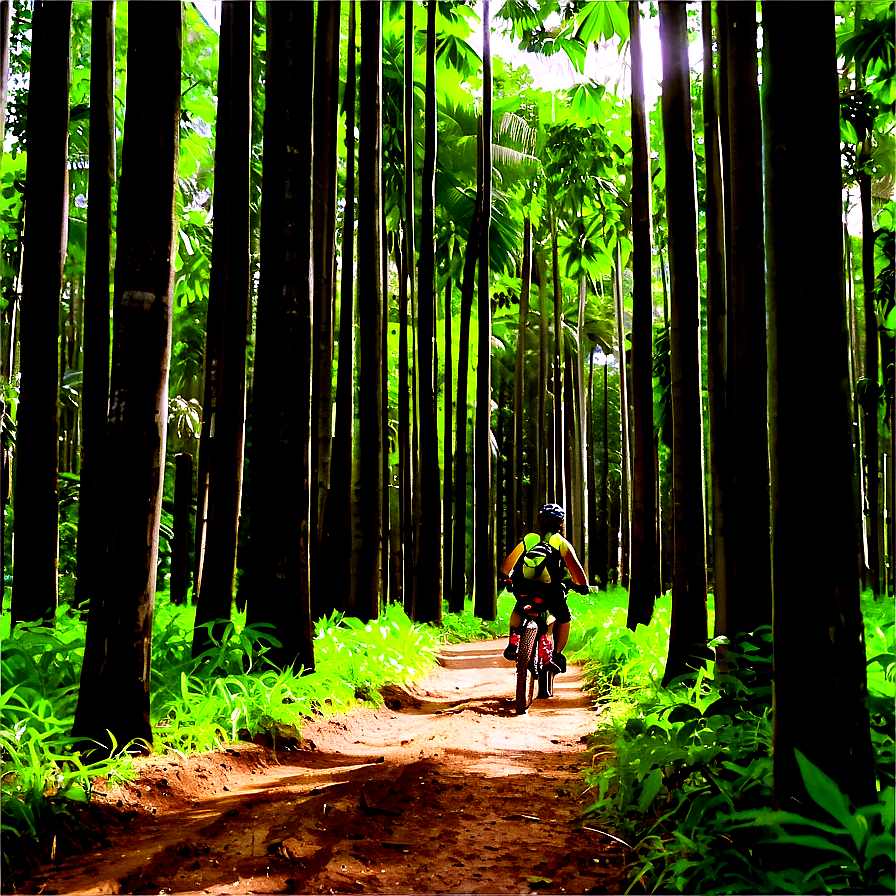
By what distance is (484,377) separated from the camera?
1441cm

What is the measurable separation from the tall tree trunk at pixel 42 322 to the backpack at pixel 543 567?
3.92 m

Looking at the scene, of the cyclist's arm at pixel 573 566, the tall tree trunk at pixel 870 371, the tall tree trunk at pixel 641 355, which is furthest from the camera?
the tall tree trunk at pixel 870 371

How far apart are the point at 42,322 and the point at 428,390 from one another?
22.7ft

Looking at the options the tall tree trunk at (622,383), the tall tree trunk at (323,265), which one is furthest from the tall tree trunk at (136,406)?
the tall tree trunk at (622,383)

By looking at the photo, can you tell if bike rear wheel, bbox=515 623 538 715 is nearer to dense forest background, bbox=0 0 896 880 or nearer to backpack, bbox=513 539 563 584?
backpack, bbox=513 539 563 584

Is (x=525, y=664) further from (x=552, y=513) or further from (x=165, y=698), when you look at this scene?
(x=165, y=698)

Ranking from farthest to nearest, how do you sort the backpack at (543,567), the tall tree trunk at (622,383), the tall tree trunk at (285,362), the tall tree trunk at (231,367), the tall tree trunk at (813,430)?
the tall tree trunk at (622,383)
the backpack at (543,567)
the tall tree trunk at (285,362)
the tall tree trunk at (231,367)
the tall tree trunk at (813,430)

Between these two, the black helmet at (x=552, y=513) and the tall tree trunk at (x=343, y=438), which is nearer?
the black helmet at (x=552, y=513)

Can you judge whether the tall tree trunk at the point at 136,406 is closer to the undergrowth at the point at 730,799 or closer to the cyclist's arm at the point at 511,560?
the undergrowth at the point at 730,799

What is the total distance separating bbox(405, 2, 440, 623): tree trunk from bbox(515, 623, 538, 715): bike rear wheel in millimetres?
6016

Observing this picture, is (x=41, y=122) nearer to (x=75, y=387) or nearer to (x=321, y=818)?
(x=321, y=818)

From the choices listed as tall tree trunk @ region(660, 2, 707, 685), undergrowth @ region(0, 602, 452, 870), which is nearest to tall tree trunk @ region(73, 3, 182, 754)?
undergrowth @ region(0, 602, 452, 870)

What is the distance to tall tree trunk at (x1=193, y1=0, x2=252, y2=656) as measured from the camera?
6.47 metres

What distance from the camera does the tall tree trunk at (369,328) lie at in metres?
10.1
